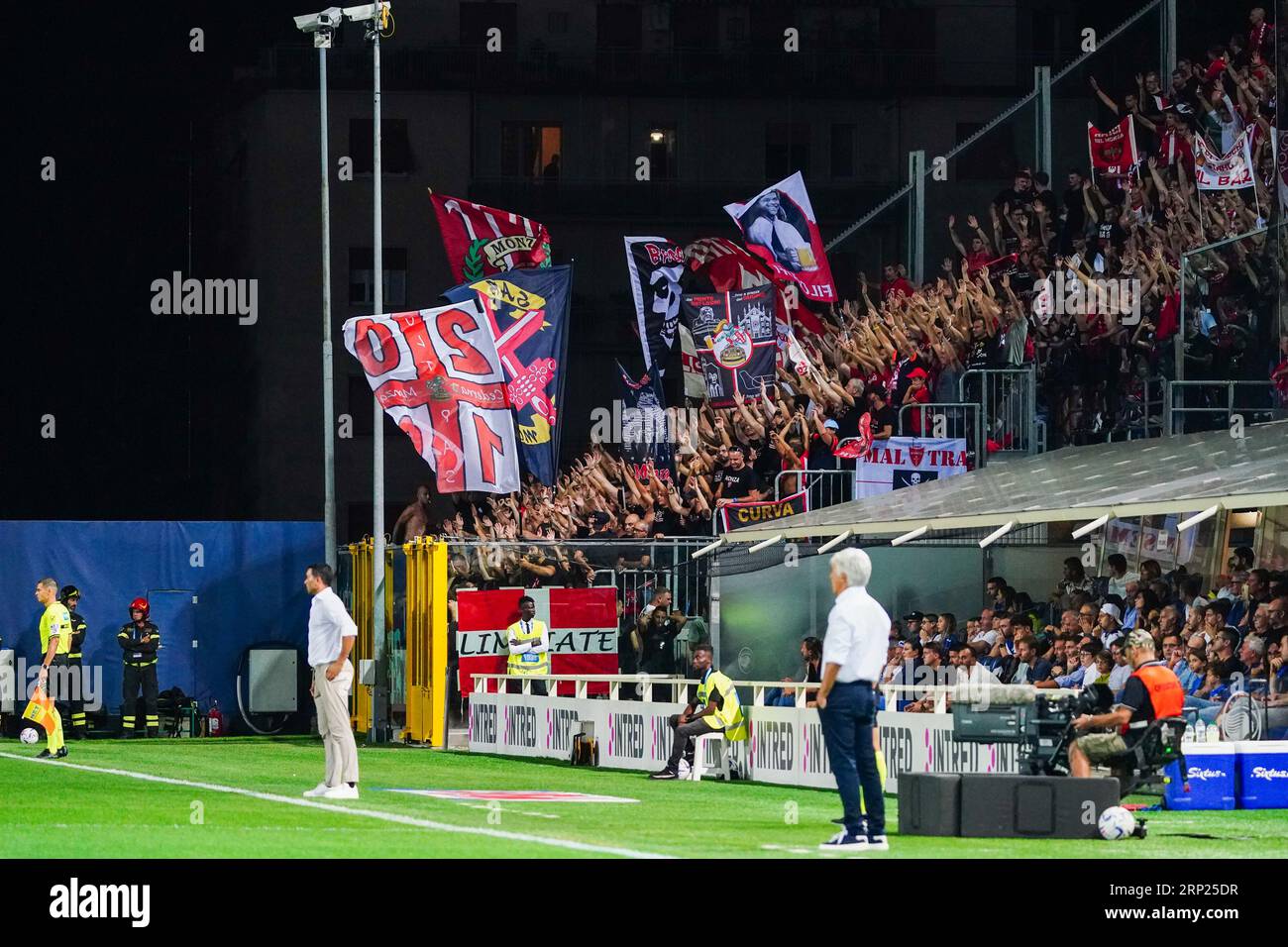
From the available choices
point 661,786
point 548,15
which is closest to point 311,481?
point 548,15

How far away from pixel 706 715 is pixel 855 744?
911 cm

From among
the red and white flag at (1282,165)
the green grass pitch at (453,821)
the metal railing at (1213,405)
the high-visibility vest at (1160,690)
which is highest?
the red and white flag at (1282,165)

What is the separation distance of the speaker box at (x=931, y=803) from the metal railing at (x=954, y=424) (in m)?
16.0

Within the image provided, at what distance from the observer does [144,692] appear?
109 feet

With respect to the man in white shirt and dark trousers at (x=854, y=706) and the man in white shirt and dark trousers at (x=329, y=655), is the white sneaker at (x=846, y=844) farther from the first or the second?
the man in white shirt and dark trousers at (x=329, y=655)

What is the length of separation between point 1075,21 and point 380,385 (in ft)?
111

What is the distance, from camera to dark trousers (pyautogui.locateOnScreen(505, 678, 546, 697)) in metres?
30.9

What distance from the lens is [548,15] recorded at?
61812 mm

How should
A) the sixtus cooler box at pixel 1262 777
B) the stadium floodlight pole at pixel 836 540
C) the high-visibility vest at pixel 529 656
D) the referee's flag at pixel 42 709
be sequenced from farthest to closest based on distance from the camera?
the high-visibility vest at pixel 529 656, the stadium floodlight pole at pixel 836 540, the referee's flag at pixel 42 709, the sixtus cooler box at pixel 1262 777

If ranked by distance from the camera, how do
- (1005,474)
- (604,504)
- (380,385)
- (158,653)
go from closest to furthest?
(1005,474) → (380,385) → (158,653) → (604,504)

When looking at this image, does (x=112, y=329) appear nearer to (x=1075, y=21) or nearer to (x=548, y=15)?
(x=548, y=15)

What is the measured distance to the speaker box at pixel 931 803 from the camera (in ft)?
50.3

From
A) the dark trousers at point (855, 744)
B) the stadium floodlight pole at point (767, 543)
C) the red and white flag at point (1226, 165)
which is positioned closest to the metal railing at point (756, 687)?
the stadium floodlight pole at point (767, 543)

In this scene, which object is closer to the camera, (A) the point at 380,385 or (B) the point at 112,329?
(A) the point at 380,385
